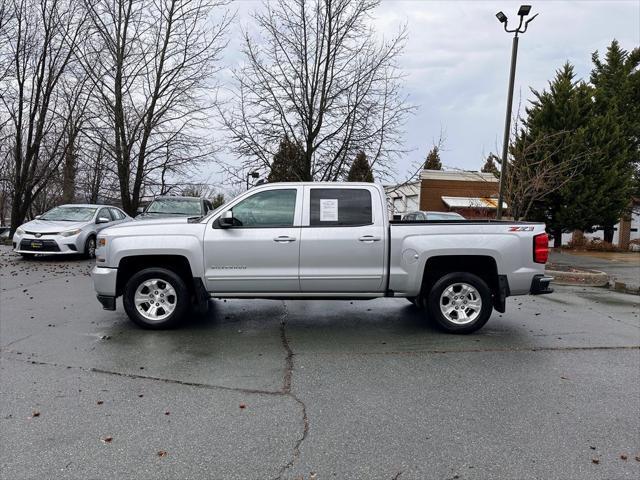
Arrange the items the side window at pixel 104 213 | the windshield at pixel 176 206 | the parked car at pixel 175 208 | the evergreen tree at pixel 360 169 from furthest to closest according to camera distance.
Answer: the evergreen tree at pixel 360 169
the side window at pixel 104 213
the windshield at pixel 176 206
the parked car at pixel 175 208

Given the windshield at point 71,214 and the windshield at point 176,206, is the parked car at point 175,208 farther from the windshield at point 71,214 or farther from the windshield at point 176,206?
the windshield at point 71,214

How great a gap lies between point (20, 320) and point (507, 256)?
652 cm

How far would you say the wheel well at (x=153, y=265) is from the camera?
615cm

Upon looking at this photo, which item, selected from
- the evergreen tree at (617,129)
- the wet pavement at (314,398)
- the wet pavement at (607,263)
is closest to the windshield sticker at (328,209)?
the wet pavement at (314,398)

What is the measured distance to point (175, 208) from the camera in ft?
46.3

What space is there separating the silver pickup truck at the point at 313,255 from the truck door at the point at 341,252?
Answer: 0.01 meters

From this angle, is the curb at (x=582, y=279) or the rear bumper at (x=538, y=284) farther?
the curb at (x=582, y=279)

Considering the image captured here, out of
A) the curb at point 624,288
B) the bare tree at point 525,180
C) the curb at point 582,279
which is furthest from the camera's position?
the bare tree at point 525,180

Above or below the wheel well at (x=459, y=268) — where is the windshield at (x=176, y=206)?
above

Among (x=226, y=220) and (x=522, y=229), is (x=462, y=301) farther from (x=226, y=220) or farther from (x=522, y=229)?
(x=226, y=220)

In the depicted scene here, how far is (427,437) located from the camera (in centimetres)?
342

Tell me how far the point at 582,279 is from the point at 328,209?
8741mm

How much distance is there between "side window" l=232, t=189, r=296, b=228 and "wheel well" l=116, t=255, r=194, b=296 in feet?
3.13

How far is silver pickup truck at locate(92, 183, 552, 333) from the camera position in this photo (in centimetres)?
595
